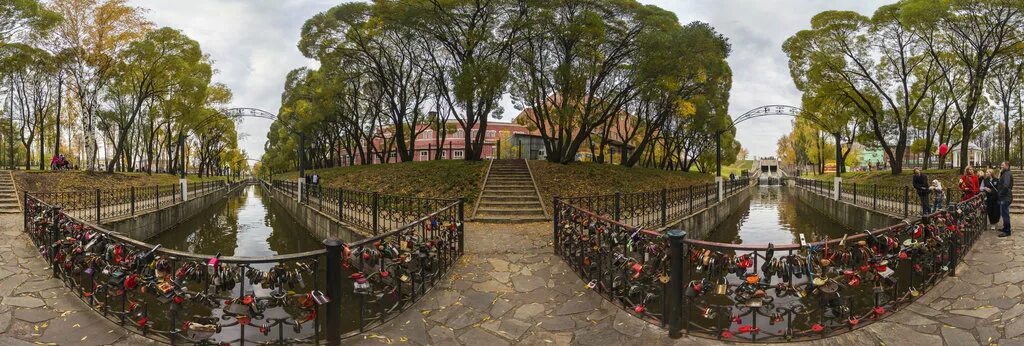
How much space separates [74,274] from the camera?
5.51 m

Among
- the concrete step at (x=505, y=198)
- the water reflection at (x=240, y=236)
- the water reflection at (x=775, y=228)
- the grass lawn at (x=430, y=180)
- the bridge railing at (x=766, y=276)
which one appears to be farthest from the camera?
the grass lawn at (x=430, y=180)

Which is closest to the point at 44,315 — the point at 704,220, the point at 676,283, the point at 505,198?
the point at 676,283

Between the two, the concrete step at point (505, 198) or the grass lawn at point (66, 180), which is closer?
the concrete step at point (505, 198)

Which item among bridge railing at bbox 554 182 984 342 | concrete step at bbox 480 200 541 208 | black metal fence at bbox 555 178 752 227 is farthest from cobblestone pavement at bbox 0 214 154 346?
concrete step at bbox 480 200 541 208

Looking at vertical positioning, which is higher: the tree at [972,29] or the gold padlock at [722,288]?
the tree at [972,29]

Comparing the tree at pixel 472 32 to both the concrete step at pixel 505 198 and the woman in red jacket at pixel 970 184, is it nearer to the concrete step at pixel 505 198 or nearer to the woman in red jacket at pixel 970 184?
the concrete step at pixel 505 198

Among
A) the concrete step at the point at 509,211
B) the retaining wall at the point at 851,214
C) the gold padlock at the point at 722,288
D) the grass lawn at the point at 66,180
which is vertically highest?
the grass lawn at the point at 66,180

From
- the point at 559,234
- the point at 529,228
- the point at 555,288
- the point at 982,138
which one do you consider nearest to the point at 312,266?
the point at 555,288

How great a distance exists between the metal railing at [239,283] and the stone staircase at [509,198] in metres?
7.22

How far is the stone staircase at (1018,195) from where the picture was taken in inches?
493

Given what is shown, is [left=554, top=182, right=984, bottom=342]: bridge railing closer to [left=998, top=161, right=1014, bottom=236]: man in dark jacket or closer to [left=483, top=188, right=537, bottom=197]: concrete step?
[left=998, top=161, right=1014, bottom=236]: man in dark jacket

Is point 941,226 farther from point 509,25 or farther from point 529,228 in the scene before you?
point 509,25

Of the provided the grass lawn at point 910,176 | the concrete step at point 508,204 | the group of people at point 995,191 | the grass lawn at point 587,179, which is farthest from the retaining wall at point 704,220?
the grass lawn at point 910,176

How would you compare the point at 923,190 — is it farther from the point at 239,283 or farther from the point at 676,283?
the point at 239,283
